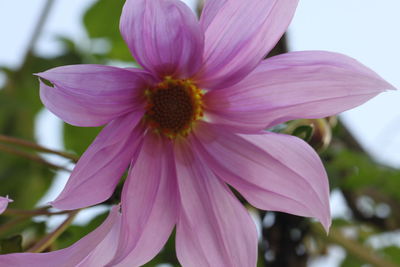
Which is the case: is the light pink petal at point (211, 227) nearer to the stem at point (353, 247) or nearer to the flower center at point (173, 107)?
the flower center at point (173, 107)

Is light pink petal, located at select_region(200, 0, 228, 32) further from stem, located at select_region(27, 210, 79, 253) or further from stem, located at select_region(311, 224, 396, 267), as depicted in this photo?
stem, located at select_region(311, 224, 396, 267)

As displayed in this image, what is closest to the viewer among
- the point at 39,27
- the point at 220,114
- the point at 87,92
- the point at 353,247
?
the point at 87,92

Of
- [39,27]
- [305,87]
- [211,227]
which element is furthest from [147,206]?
[39,27]

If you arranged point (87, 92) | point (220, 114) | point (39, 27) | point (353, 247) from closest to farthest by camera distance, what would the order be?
1. point (87, 92)
2. point (220, 114)
3. point (353, 247)
4. point (39, 27)

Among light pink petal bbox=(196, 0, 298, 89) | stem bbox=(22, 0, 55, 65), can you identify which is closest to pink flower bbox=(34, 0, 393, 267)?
light pink petal bbox=(196, 0, 298, 89)

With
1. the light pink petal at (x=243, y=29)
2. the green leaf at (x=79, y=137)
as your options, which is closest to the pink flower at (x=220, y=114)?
the light pink petal at (x=243, y=29)

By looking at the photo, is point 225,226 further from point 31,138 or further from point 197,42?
point 31,138

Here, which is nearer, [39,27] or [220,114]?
[220,114]

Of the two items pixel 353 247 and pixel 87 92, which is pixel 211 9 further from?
pixel 353 247
